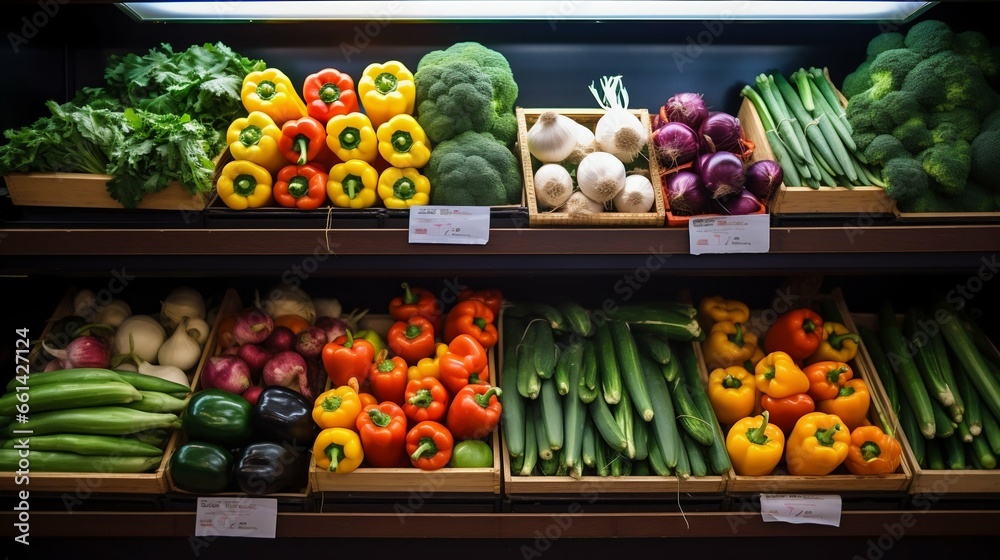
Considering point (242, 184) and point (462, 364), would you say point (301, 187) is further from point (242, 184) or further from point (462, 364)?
point (462, 364)

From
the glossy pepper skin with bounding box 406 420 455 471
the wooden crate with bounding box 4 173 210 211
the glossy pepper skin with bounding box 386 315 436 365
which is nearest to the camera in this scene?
the wooden crate with bounding box 4 173 210 211

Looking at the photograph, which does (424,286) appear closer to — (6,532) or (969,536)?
(6,532)

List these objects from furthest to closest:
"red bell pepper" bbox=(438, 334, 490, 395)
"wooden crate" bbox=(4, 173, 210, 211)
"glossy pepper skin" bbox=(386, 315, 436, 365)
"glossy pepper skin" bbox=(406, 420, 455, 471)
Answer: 1. "glossy pepper skin" bbox=(386, 315, 436, 365)
2. "red bell pepper" bbox=(438, 334, 490, 395)
3. "glossy pepper skin" bbox=(406, 420, 455, 471)
4. "wooden crate" bbox=(4, 173, 210, 211)

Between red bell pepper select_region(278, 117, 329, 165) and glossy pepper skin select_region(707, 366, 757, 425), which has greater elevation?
red bell pepper select_region(278, 117, 329, 165)

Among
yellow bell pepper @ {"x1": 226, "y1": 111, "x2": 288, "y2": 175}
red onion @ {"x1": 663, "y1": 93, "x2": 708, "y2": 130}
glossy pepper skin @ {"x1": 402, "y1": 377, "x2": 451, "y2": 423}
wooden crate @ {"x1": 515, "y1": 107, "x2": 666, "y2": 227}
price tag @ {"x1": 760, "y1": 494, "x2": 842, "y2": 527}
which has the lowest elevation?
price tag @ {"x1": 760, "y1": 494, "x2": 842, "y2": 527}

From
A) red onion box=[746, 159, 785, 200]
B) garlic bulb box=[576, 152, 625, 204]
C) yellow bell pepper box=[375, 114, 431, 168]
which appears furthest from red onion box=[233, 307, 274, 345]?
red onion box=[746, 159, 785, 200]

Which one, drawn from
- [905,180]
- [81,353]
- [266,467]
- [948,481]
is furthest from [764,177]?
[81,353]

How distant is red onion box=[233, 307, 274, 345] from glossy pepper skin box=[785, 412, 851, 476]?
179 centimetres

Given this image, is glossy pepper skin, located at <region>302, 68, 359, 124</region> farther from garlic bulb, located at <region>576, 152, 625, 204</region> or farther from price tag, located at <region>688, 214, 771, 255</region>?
price tag, located at <region>688, 214, 771, 255</region>

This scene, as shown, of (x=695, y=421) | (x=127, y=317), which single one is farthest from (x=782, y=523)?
(x=127, y=317)

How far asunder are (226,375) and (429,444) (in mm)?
731

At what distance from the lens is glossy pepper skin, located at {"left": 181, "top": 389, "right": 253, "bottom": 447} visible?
2115 millimetres

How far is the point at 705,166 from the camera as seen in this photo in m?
2.05

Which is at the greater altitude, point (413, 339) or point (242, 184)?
point (242, 184)
